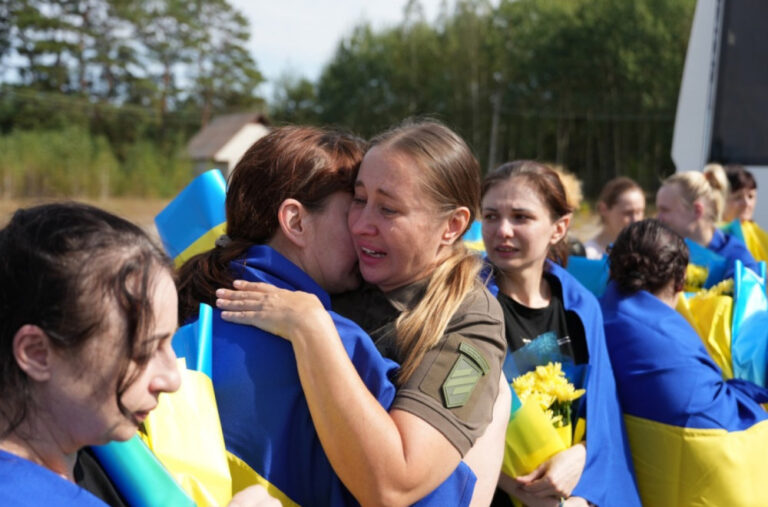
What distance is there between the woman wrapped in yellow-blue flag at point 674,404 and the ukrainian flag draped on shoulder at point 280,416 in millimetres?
1342

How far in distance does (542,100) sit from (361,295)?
122 feet

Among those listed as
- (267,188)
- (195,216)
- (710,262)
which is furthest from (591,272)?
(267,188)

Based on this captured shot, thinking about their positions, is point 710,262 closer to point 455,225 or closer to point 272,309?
point 455,225

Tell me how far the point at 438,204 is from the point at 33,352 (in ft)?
3.98

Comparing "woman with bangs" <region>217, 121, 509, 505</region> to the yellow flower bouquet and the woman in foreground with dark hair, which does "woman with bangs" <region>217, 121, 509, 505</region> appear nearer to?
the yellow flower bouquet

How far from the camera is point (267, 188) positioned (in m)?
1.99

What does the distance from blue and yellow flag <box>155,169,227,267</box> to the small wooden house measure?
140 feet

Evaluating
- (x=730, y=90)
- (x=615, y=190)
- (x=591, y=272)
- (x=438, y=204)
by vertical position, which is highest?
(x=730, y=90)

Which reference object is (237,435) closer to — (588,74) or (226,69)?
(588,74)

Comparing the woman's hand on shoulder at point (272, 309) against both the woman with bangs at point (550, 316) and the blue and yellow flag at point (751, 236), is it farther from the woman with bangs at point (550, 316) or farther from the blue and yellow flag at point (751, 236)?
the blue and yellow flag at point (751, 236)

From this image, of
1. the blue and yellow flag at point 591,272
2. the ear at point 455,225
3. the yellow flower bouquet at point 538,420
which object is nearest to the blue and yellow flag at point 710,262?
the blue and yellow flag at point 591,272

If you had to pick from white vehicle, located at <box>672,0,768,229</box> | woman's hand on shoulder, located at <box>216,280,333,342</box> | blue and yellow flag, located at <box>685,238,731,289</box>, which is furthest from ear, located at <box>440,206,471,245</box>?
white vehicle, located at <box>672,0,768,229</box>

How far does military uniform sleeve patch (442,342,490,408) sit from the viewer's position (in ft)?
5.74

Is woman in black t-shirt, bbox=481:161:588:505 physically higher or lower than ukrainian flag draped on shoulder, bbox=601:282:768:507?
higher
